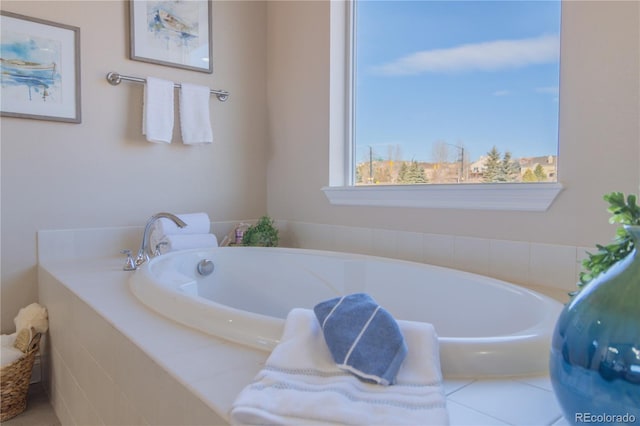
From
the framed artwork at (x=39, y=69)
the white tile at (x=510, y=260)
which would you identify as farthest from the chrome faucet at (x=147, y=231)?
the white tile at (x=510, y=260)

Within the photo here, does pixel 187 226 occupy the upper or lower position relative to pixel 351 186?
lower

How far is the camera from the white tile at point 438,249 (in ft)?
5.90

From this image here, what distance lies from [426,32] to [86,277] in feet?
6.10

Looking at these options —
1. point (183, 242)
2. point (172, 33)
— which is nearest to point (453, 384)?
point (183, 242)

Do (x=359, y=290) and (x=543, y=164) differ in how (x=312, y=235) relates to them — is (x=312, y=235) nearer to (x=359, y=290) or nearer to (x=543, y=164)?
(x=359, y=290)

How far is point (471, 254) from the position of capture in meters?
1.72

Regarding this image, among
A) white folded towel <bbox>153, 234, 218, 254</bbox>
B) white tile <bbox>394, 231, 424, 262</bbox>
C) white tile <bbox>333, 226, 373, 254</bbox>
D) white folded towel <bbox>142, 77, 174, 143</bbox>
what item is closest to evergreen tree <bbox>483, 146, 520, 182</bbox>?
white tile <bbox>394, 231, 424, 262</bbox>

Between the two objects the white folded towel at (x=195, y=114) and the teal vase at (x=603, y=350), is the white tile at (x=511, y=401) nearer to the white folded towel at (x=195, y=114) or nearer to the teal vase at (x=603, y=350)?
the teal vase at (x=603, y=350)

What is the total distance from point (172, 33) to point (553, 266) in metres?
2.25

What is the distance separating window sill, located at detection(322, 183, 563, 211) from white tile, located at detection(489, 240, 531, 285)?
0.14m

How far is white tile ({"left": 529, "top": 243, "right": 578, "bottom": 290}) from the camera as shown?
143 centimetres

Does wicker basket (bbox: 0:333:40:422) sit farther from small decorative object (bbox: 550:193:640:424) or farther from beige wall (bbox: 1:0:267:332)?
small decorative object (bbox: 550:193:640:424)

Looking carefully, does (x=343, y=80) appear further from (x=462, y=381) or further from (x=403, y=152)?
(x=462, y=381)

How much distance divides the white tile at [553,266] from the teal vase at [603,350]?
36.2 inches
